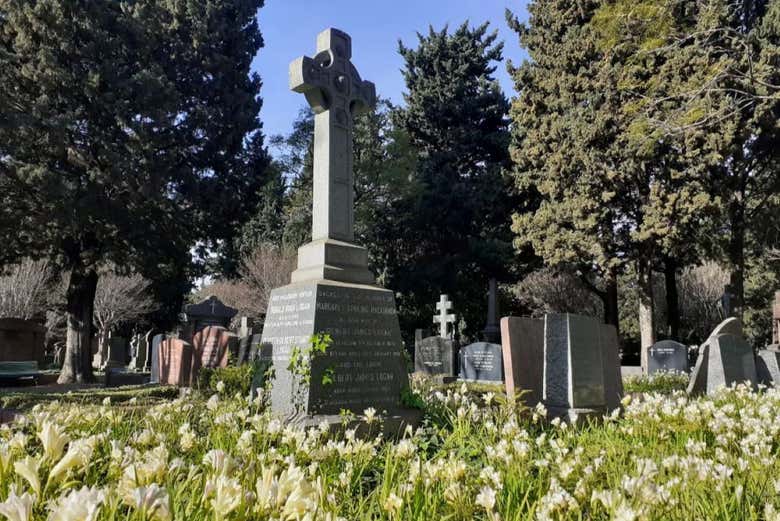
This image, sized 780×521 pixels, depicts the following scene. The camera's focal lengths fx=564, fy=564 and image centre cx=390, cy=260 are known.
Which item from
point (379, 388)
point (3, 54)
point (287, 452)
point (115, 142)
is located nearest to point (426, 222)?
point (115, 142)

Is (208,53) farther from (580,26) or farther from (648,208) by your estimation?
(648,208)

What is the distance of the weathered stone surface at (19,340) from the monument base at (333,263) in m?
14.9

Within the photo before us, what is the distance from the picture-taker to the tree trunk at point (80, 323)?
52.5 feet

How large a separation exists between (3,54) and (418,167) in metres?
17.0

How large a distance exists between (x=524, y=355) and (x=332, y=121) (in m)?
3.51

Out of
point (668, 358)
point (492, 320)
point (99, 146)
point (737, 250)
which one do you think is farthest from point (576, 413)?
point (492, 320)

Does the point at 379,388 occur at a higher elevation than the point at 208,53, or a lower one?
lower

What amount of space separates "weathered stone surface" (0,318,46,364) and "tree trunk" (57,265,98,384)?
1.95 meters

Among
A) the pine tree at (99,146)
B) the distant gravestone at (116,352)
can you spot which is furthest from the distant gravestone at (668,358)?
the distant gravestone at (116,352)

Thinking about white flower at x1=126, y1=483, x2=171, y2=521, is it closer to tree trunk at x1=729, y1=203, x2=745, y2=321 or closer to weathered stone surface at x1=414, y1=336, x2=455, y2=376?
weathered stone surface at x1=414, y1=336, x2=455, y2=376

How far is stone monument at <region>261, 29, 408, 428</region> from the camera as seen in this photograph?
525 centimetres

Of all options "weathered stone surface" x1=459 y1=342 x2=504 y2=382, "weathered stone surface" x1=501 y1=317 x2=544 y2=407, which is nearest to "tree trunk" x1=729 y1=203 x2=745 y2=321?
"weathered stone surface" x1=459 y1=342 x2=504 y2=382

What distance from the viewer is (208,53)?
19.1 meters

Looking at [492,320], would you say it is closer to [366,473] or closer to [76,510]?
[366,473]
